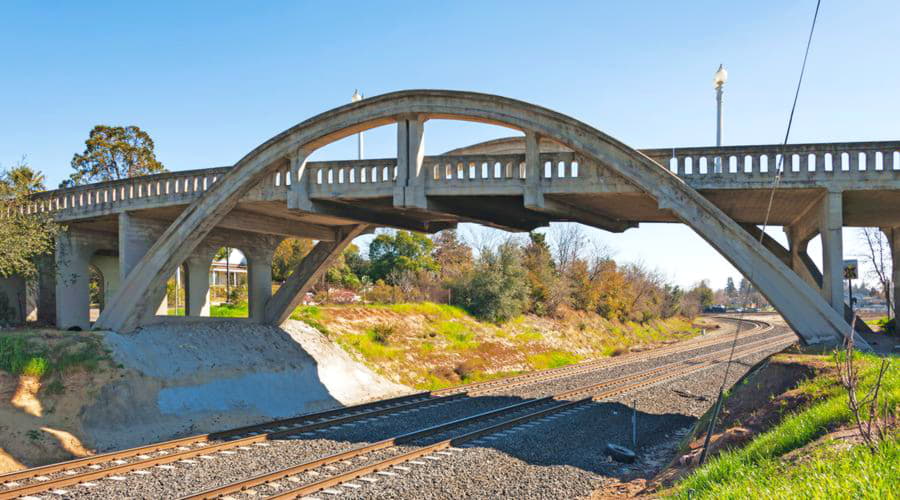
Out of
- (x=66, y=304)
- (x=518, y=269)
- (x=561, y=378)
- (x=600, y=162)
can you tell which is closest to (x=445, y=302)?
(x=518, y=269)

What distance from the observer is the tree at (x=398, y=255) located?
48.0 metres

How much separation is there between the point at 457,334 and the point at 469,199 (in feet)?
47.6

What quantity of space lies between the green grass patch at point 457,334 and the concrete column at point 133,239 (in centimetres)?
1356

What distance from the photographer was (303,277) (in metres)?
27.0

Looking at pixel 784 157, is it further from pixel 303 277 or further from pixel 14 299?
pixel 14 299

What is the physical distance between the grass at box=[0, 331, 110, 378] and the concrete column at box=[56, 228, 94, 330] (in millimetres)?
5520

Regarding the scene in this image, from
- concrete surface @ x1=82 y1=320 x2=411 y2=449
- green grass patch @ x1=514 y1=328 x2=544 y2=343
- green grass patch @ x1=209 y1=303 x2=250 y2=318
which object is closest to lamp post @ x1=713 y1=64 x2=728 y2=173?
concrete surface @ x1=82 y1=320 x2=411 y2=449

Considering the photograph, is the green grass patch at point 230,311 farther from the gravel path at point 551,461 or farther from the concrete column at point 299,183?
the gravel path at point 551,461

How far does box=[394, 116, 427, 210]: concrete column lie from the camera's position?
18.4 m

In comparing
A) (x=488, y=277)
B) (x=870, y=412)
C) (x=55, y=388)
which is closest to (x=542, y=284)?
(x=488, y=277)

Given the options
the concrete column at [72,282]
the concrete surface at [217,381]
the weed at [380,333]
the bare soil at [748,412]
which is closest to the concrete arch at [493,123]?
the bare soil at [748,412]

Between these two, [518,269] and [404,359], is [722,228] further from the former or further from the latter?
[518,269]

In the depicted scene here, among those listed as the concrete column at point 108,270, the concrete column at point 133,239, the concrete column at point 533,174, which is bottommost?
the concrete column at point 108,270

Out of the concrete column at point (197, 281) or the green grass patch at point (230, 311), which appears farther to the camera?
the green grass patch at point (230, 311)
